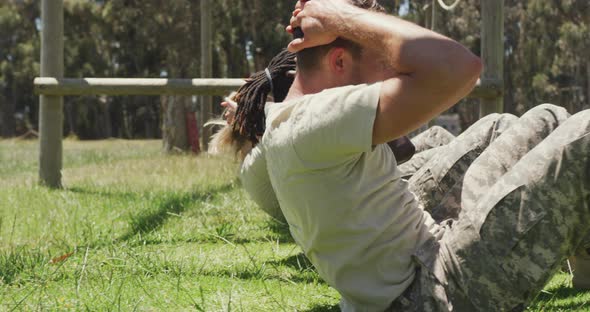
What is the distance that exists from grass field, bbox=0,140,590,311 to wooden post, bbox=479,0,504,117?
187cm

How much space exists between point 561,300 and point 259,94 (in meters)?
1.52

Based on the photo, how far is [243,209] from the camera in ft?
15.7

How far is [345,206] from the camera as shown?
1942 millimetres

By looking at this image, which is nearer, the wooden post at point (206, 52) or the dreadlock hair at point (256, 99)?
the dreadlock hair at point (256, 99)

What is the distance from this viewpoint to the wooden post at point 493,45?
196 inches

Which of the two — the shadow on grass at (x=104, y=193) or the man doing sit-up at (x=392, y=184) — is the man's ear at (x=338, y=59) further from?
the shadow on grass at (x=104, y=193)

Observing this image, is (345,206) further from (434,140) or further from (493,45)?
(493,45)

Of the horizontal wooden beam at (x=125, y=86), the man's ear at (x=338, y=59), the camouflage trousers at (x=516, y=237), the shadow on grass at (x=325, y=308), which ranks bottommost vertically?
the shadow on grass at (x=325, y=308)

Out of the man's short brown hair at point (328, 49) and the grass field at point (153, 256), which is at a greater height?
the man's short brown hair at point (328, 49)

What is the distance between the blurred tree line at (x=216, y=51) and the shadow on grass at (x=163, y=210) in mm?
16621

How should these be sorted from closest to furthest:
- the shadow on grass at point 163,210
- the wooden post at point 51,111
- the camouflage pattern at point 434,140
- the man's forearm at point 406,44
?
1. the man's forearm at point 406,44
2. the camouflage pattern at point 434,140
3. the shadow on grass at point 163,210
4. the wooden post at point 51,111

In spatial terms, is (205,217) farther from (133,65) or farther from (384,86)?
(133,65)

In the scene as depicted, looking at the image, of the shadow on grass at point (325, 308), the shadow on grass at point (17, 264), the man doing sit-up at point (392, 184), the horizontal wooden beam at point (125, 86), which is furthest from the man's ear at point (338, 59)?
the horizontal wooden beam at point (125, 86)

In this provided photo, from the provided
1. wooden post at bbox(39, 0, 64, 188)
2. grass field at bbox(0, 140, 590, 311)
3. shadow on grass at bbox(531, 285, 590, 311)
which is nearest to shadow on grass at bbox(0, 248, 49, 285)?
grass field at bbox(0, 140, 590, 311)
